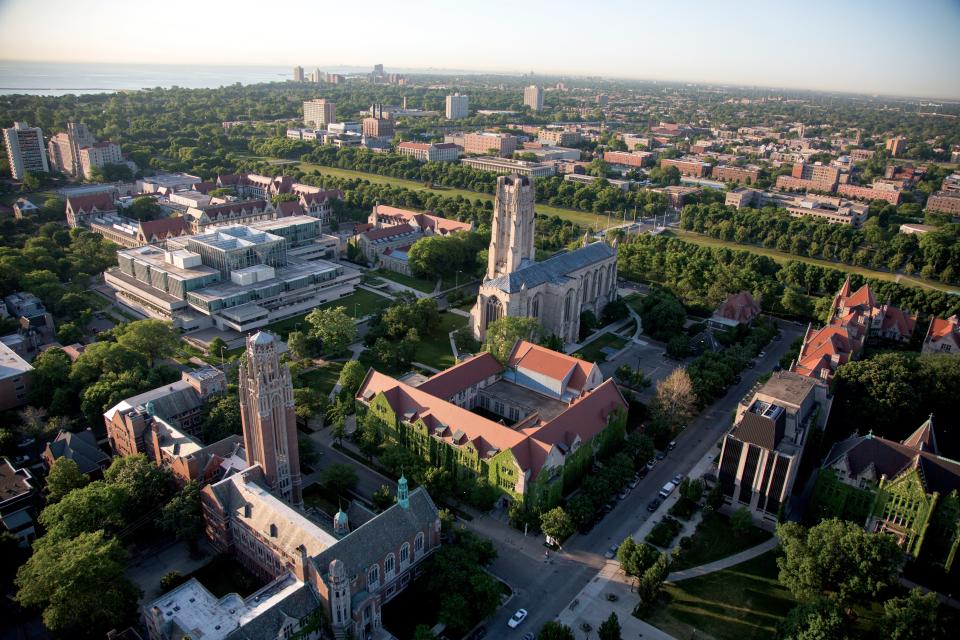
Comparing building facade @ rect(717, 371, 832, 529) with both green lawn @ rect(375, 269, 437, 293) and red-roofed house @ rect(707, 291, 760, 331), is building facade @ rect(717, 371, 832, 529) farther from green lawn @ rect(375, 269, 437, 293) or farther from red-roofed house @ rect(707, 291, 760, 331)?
green lawn @ rect(375, 269, 437, 293)

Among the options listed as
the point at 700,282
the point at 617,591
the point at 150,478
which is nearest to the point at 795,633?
the point at 617,591

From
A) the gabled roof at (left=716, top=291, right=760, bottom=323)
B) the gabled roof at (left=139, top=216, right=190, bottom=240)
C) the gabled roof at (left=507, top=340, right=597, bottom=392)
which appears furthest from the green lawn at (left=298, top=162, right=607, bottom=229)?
the gabled roof at (left=507, top=340, right=597, bottom=392)

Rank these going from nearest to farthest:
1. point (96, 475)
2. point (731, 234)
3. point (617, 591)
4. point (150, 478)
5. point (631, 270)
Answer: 1. point (617, 591)
2. point (150, 478)
3. point (96, 475)
4. point (631, 270)
5. point (731, 234)

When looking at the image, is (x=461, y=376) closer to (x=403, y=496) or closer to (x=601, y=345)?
(x=403, y=496)

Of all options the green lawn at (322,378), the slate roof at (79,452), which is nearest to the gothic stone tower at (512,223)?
the green lawn at (322,378)

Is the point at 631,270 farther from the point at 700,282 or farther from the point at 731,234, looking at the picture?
the point at 731,234

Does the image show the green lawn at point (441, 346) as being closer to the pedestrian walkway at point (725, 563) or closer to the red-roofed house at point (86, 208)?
the pedestrian walkway at point (725, 563)
